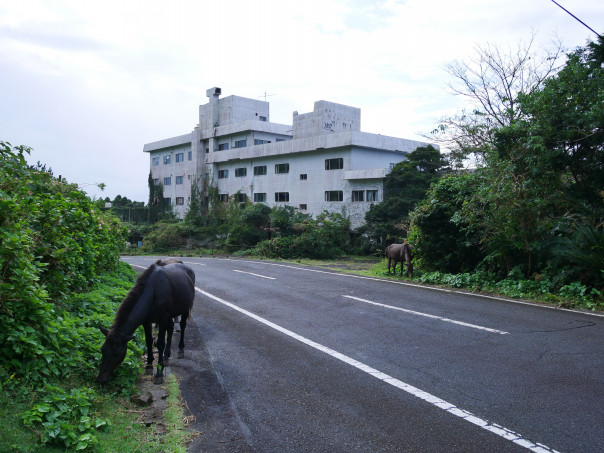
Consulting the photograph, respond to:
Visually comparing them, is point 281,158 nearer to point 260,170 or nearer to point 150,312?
point 260,170

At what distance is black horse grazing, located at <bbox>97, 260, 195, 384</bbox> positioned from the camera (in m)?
5.79

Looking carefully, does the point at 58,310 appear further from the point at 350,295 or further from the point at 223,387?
the point at 350,295

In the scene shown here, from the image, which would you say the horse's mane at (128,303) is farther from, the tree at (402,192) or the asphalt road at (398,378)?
the tree at (402,192)

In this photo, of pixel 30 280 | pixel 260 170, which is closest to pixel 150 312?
pixel 30 280

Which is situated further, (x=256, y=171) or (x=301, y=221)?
(x=256, y=171)

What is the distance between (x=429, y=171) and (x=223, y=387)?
31.0m

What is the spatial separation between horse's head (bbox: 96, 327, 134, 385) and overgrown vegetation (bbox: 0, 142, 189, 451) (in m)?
0.15

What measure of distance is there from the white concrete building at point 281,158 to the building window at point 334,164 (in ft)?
0.28

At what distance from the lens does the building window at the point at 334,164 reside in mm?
40156

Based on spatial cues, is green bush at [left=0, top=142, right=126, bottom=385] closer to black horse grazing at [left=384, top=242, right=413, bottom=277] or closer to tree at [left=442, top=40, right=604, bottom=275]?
tree at [left=442, top=40, right=604, bottom=275]

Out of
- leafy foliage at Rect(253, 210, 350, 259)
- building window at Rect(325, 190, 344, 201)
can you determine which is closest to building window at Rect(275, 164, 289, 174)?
building window at Rect(325, 190, 344, 201)

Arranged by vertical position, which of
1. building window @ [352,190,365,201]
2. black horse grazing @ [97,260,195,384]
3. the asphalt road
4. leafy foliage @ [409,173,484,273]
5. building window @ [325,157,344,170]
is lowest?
the asphalt road

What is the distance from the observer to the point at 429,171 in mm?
34625

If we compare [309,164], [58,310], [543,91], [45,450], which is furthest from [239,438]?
[309,164]
